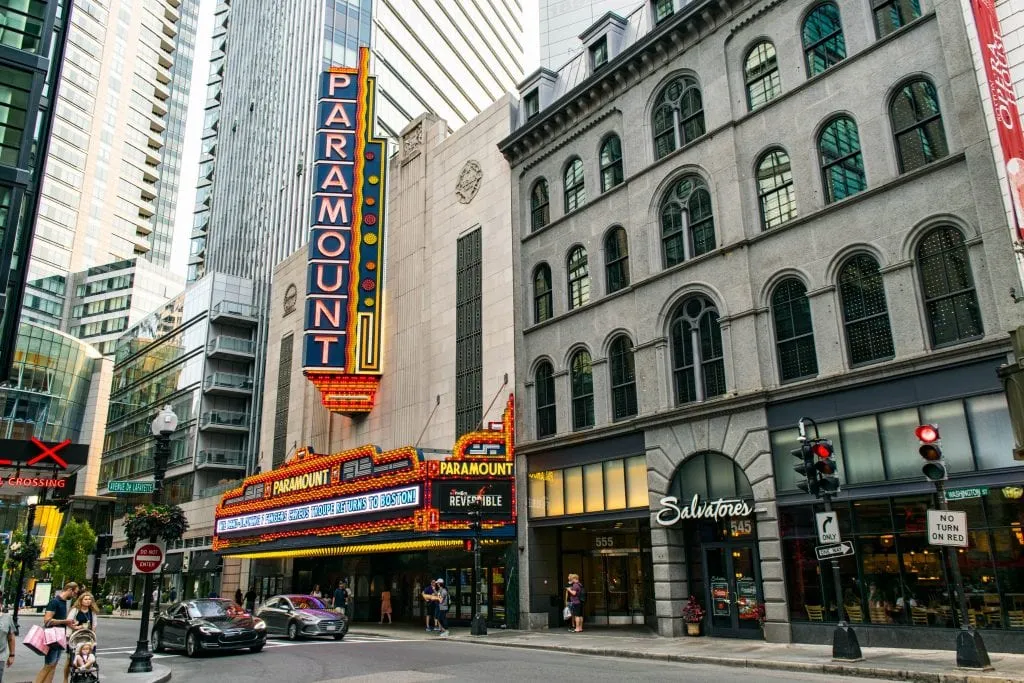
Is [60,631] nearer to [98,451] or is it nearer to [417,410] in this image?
[417,410]

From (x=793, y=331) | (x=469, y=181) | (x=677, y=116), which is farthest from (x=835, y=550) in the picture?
(x=469, y=181)

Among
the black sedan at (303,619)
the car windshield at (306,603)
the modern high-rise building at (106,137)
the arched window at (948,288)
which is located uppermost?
the modern high-rise building at (106,137)

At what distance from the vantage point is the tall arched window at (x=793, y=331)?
69.2 ft

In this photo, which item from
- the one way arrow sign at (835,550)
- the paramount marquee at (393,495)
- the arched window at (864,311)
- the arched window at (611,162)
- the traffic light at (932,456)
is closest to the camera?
the traffic light at (932,456)

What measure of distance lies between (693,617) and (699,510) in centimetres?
316

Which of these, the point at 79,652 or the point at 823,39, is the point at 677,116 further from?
the point at 79,652

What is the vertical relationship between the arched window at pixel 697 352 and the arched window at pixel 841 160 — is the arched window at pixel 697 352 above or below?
below

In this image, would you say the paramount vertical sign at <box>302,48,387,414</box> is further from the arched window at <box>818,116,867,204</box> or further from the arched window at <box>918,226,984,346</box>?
the arched window at <box>918,226,984,346</box>

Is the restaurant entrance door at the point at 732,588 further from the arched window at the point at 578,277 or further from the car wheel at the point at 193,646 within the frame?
the car wheel at the point at 193,646

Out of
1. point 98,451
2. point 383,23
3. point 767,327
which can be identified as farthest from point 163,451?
point 98,451

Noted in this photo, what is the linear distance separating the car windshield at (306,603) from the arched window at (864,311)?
62.5 ft

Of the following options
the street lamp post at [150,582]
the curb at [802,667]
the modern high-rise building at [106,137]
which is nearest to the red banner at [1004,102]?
the curb at [802,667]

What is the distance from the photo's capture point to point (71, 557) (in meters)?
78.6

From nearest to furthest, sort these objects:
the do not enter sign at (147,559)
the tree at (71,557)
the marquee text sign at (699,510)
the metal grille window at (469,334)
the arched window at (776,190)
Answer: the do not enter sign at (147,559)
the marquee text sign at (699,510)
the arched window at (776,190)
the metal grille window at (469,334)
the tree at (71,557)
